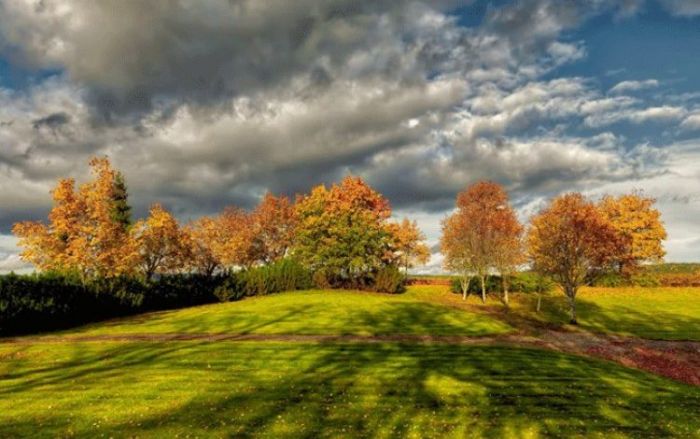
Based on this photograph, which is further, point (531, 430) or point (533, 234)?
point (533, 234)

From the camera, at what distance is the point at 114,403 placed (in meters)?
16.9

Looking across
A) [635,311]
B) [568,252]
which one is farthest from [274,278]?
[635,311]

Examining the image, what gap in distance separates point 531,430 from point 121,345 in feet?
79.5

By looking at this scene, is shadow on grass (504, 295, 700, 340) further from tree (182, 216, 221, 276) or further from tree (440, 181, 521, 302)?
tree (182, 216, 221, 276)

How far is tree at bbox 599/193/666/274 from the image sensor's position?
79312 millimetres

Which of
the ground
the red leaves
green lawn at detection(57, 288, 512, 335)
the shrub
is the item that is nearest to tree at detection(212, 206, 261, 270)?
the shrub

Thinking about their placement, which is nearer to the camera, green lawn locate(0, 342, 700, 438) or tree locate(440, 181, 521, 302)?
green lawn locate(0, 342, 700, 438)

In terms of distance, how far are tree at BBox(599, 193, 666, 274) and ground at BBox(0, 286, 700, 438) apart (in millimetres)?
42853

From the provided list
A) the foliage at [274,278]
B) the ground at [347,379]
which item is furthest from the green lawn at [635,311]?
A: the foliage at [274,278]

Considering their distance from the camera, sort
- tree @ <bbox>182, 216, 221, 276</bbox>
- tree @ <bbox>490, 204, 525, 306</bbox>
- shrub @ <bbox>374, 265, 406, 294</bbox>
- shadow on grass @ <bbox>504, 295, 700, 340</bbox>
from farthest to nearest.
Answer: tree @ <bbox>182, 216, 221, 276</bbox> → shrub @ <bbox>374, 265, 406, 294</bbox> → tree @ <bbox>490, 204, 525, 306</bbox> → shadow on grass @ <bbox>504, 295, 700, 340</bbox>

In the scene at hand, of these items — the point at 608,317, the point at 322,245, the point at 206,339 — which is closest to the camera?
the point at 206,339

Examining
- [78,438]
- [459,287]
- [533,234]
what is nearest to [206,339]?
[78,438]

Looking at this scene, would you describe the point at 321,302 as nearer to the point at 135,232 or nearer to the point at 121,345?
the point at 121,345

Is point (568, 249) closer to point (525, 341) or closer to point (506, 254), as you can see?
point (506, 254)
